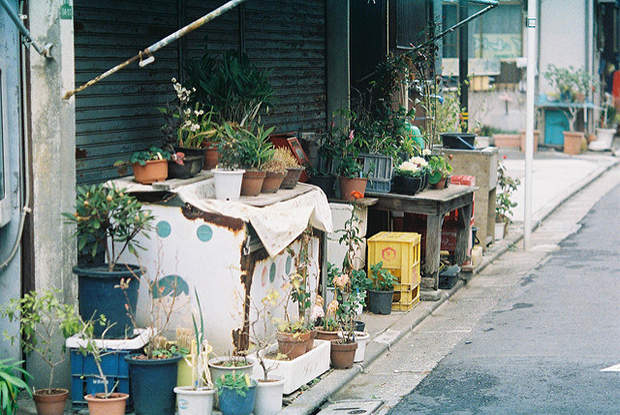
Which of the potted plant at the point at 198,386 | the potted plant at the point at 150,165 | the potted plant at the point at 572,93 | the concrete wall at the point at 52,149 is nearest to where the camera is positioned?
the potted plant at the point at 198,386

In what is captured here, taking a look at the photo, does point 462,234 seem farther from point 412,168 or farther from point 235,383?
point 235,383

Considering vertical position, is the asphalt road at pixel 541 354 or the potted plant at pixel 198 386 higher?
the potted plant at pixel 198 386

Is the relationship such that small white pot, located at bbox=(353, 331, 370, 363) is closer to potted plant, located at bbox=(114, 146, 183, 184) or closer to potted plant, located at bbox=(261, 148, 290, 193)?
potted plant, located at bbox=(261, 148, 290, 193)

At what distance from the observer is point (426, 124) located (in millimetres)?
14820

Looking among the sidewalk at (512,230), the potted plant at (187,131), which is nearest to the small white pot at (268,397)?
the sidewalk at (512,230)

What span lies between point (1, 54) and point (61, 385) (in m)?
2.59

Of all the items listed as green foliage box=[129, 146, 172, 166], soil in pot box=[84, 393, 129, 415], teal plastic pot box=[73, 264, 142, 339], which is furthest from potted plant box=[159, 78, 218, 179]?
soil in pot box=[84, 393, 129, 415]

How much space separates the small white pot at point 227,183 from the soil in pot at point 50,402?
2.13m

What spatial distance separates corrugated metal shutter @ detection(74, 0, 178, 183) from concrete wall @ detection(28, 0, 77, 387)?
73 centimetres

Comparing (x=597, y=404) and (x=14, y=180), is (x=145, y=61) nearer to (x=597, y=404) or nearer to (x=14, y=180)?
(x=14, y=180)

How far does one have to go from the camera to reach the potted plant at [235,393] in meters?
7.02

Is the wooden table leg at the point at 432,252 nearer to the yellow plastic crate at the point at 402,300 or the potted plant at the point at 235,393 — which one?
the yellow plastic crate at the point at 402,300

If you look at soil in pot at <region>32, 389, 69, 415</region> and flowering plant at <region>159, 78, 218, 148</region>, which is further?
flowering plant at <region>159, 78, 218, 148</region>

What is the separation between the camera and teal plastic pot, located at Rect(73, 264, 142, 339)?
7.05m
